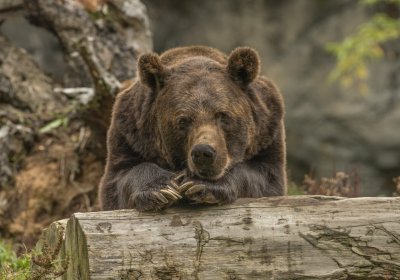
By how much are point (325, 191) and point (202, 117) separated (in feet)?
10.8

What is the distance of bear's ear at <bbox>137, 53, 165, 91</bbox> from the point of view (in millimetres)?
5801

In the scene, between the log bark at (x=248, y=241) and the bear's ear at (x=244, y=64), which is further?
the bear's ear at (x=244, y=64)

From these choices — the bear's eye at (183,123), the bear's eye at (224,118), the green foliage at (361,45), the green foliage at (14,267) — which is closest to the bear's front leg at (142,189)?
the bear's eye at (183,123)

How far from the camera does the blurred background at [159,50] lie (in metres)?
9.52

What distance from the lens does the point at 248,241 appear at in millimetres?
4727

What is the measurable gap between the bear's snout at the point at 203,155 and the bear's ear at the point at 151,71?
3.11 ft

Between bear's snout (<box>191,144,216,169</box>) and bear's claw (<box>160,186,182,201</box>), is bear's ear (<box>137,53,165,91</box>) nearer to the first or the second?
bear's snout (<box>191,144,216,169</box>)

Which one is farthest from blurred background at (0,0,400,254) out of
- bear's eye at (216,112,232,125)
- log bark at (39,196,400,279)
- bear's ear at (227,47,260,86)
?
log bark at (39,196,400,279)

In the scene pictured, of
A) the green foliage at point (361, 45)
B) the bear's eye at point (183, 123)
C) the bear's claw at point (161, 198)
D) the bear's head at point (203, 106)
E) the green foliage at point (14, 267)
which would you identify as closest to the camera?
the bear's claw at point (161, 198)

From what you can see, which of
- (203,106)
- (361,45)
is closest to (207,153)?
(203,106)

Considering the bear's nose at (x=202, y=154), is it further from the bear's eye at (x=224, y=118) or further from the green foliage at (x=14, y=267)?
the green foliage at (x=14, y=267)

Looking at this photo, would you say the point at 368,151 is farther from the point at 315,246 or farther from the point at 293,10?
the point at 315,246

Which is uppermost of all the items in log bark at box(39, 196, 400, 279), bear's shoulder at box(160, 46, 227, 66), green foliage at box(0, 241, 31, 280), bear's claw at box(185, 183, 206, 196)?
bear's shoulder at box(160, 46, 227, 66)

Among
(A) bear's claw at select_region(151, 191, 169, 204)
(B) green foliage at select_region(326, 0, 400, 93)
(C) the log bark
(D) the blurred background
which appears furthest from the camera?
(B) green foliage at select_region(326, 0, 400, 93)
